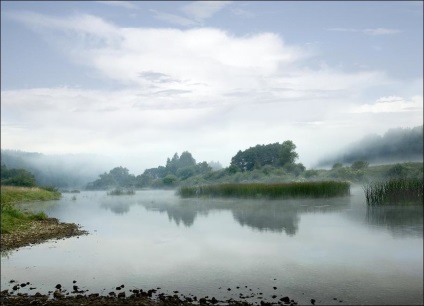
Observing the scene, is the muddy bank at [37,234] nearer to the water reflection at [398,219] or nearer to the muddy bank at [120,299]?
the muddy bank at [120,299]

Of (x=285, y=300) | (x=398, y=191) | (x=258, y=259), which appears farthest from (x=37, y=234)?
(x=398, y=191)

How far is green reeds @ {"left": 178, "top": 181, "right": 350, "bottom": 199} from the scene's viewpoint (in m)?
32.5

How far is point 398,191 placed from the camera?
70.5 feet

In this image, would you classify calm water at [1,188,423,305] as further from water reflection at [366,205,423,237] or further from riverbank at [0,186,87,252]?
riverbank at [0,186,87,252]

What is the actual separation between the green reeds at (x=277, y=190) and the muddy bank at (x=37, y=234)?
19084 millimetres

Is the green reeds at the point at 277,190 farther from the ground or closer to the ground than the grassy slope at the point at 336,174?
closer to the ground

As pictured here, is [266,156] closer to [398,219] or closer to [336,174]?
[336,174]

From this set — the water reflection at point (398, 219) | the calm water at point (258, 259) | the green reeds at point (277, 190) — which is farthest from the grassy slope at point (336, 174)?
the calm water at point (258, 259)

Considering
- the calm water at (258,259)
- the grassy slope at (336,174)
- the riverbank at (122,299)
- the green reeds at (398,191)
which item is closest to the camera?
the riverbank at (122,299)

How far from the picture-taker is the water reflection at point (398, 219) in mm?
16625

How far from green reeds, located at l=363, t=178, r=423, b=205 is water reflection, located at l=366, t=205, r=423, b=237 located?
38cm

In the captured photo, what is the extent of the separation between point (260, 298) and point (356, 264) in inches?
178

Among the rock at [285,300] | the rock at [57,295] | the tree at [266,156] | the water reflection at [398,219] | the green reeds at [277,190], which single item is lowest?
the rock at [57,295]

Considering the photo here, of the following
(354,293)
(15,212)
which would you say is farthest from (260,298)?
(15,212)
